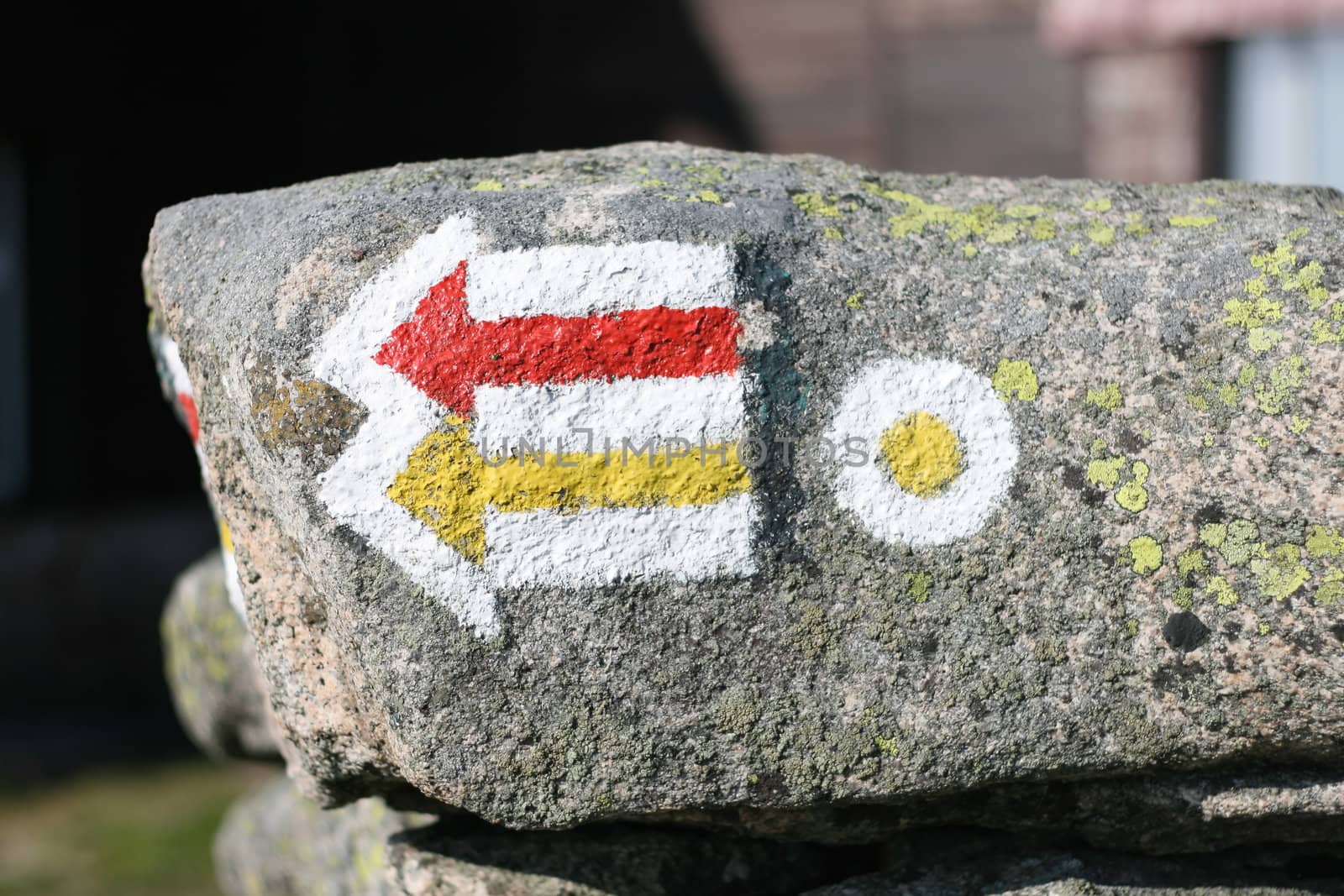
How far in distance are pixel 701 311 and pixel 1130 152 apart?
10.1 feet

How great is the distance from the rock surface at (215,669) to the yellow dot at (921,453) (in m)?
1.26

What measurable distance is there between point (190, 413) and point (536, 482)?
56 centimetres

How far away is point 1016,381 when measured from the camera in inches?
50.9

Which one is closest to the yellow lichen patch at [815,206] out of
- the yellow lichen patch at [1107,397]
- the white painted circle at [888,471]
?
the white painted circle at [888,471]

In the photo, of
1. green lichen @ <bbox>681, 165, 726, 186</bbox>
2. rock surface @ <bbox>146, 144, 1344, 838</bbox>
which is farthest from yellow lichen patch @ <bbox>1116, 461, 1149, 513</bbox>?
green lichen @ <bbox>681, 165, 726, 186</bbox>

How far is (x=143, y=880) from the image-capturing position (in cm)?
356

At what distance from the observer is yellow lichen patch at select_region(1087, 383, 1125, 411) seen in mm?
1285

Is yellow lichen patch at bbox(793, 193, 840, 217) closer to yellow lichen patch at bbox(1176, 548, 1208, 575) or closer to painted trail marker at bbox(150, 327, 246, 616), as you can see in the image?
yellow lichen patch at bbox(1176, 548, 1208, 575)

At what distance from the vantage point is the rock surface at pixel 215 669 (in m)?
2.18

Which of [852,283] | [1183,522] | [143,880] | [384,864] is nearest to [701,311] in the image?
[852,283]

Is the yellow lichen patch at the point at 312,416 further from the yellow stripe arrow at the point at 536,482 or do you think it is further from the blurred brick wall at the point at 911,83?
the blurred brick wall at the point at 911,83

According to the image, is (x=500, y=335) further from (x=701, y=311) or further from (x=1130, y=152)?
(x=1130, y=152)

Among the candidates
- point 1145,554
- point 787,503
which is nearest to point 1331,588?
point 1145,554

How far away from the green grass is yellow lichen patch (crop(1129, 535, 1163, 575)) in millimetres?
3041
